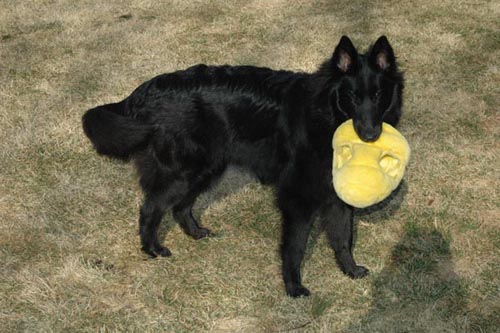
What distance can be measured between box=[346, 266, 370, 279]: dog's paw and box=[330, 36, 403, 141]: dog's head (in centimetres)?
116

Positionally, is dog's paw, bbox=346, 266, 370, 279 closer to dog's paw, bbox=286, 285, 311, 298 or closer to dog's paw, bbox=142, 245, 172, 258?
dog's paw, bbox=286, 285, 311, 298

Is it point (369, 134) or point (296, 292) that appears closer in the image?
point (369, 134)

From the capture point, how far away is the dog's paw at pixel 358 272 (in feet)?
12.8

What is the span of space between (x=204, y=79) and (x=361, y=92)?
1.10 meters

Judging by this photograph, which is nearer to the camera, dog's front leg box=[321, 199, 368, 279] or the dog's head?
the dog's head

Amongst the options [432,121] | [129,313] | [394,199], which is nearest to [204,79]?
[129,313]

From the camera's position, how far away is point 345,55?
321 cm

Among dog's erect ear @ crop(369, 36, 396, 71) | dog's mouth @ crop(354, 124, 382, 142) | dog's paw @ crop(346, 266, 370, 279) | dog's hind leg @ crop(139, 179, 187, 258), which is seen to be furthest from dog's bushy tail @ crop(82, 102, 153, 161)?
dog's paw @ crop(346, 266, 370, 279)

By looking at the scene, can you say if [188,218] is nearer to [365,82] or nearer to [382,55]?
[365,82]

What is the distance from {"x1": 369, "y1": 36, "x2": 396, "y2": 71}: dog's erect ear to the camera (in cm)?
317

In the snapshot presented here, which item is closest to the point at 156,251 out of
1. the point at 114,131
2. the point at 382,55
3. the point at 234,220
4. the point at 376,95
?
the point at 234,220

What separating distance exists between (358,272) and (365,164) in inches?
44.1

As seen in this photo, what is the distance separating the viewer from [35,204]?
15.6ft

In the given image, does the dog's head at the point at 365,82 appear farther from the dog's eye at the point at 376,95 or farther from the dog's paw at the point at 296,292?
the dog's paw at the point at 296,292
